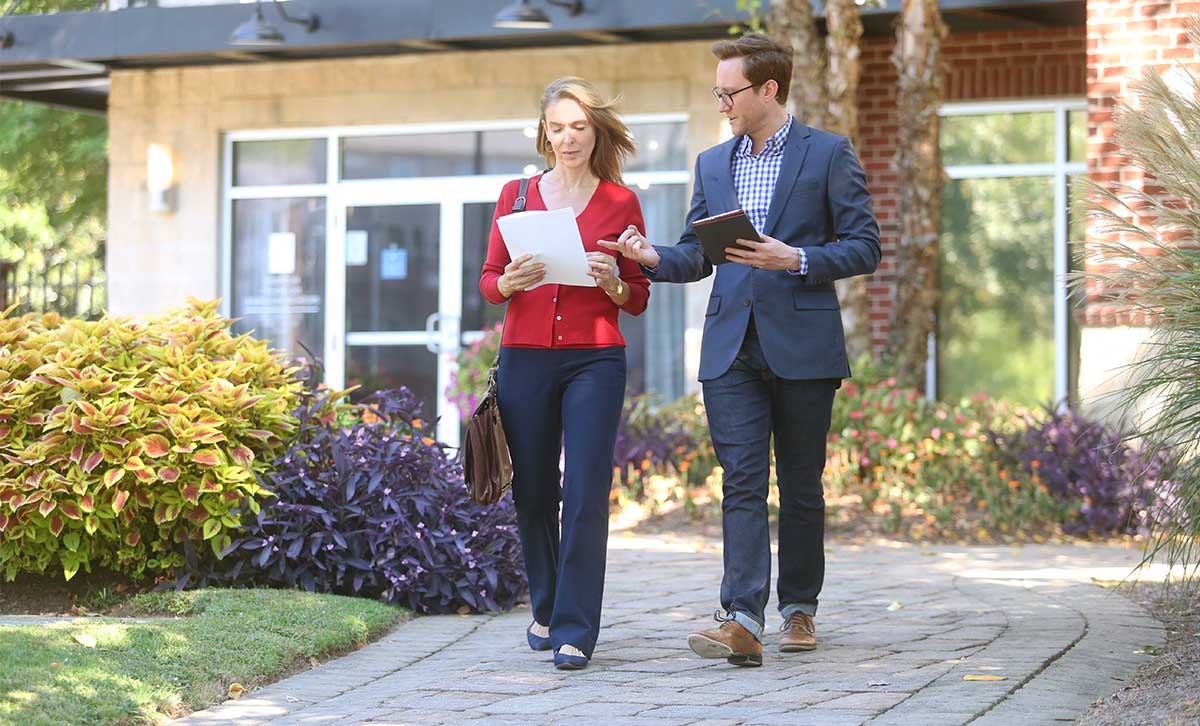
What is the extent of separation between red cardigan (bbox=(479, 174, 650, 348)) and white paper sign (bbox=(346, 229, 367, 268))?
8096 millimetres

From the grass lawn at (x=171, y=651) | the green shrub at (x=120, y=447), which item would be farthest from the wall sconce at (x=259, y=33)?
the grass lawn at (x=171, y=651)

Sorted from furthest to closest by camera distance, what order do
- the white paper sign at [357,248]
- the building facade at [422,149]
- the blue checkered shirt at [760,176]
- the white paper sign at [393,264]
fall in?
the white paper sign at [357,248], the white paper sign at [393,264], the building facade at [422,149], the blue checkered shirt at [760,176]

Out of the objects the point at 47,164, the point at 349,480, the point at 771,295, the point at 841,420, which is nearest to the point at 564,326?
the point at 771,295

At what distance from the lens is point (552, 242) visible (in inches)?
195

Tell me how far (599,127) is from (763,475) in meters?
1.25

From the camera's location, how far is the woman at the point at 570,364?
5.05 metres

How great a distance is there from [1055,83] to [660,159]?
2.98m

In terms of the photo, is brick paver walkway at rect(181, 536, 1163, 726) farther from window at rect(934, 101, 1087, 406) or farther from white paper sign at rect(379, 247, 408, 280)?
white paper sign at rect(379, 247, 408, 280)

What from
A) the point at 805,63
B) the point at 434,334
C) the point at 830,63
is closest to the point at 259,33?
the point at 434,334

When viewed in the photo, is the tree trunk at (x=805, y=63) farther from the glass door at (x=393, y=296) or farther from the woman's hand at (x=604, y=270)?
the woman's hand at (x=604, y=270)

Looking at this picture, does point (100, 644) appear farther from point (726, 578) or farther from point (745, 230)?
point (745, 230)

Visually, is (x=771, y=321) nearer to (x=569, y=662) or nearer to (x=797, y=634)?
(x=797, y=634)

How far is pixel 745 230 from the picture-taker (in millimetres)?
4766

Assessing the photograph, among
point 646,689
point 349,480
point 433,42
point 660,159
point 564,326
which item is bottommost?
point 646,689
